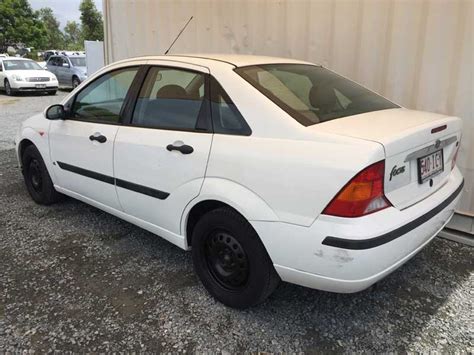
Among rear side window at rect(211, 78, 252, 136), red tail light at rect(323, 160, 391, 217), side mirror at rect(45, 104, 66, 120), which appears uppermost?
rear side window at rect(211, 78, 252, 136)

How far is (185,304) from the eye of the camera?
2.71 metres

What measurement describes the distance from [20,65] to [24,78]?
1.40 m

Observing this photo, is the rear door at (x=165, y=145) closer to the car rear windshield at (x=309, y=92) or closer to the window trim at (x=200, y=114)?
the window trim at (x=200, y=114)

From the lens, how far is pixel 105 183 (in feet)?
10.9

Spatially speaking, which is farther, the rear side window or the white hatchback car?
the rear side window

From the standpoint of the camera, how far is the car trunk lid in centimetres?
209

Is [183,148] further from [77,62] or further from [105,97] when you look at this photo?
[77,62]

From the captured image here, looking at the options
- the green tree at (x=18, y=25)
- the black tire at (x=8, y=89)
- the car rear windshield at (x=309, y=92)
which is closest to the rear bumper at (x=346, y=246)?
the car rear windshield at (x=309, y=92)

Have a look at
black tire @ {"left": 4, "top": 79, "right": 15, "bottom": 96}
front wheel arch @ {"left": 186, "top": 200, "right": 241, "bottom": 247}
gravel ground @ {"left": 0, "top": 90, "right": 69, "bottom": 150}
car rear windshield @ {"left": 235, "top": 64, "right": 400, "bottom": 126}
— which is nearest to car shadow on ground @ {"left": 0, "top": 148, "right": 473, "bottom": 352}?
front wheel arch @ {"left": 186, "top": 200, "right": 241, "bottom": 247}

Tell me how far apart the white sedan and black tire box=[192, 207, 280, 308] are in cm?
1574

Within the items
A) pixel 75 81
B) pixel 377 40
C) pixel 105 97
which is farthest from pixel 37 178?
pixel 75 81

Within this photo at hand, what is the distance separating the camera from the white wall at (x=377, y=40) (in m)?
3.44

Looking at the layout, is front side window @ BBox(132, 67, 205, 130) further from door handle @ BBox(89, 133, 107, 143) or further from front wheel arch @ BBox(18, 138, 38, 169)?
front wheel arch @ BBox(18, 138, 38, 169)

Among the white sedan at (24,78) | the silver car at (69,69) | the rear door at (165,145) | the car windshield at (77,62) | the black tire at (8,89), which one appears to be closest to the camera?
the rear door at (165,145)
